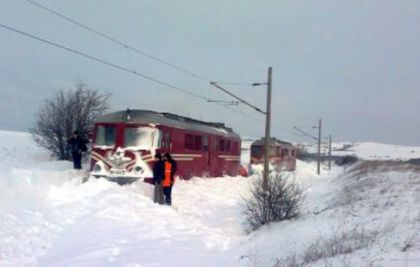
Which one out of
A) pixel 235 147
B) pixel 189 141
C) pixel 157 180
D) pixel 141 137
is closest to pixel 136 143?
pixel 141 137

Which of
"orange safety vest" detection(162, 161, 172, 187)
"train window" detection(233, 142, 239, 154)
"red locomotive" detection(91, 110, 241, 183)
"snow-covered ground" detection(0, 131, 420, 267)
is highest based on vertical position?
"train window" detection(233, 142, 239, 154)

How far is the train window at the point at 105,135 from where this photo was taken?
21781 millimetres

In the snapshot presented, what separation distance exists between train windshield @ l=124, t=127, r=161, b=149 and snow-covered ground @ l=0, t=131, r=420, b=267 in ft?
6.25

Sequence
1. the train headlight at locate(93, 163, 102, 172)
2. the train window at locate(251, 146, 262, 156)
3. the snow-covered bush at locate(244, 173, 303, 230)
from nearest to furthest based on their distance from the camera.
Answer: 1. the snow-covered bush at locate(244, 173, 303, 230)
2. the train headlight at locate(93, 163, 102, 172)
3. the train window at locate(251, 146, 262, 156)

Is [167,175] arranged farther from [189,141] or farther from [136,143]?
[189,141]

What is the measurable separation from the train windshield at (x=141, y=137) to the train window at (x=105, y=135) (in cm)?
53

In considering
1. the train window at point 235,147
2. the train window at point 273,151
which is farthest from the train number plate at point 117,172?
the train window at point 273,151

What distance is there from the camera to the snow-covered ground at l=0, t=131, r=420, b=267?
33.0ft

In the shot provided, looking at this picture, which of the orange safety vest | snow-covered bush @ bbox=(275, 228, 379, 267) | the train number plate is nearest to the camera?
snow-covered bush @ bbox=(275, 228, 379, 267)

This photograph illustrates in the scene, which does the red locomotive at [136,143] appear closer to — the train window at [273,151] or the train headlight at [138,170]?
the train headlight at [138,170]

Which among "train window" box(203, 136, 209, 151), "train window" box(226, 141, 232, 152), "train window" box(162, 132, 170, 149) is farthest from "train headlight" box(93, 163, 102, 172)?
"train window" box(226, 141, 232, 152)

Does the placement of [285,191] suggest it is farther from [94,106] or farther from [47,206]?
[94,106]

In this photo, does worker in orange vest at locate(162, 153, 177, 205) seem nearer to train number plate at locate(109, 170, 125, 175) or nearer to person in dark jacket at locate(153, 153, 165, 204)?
person in dark jacket at locate(153, 153, 165, 204)

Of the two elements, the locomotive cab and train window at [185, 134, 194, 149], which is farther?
train window at [185, 134, 194, 149]
